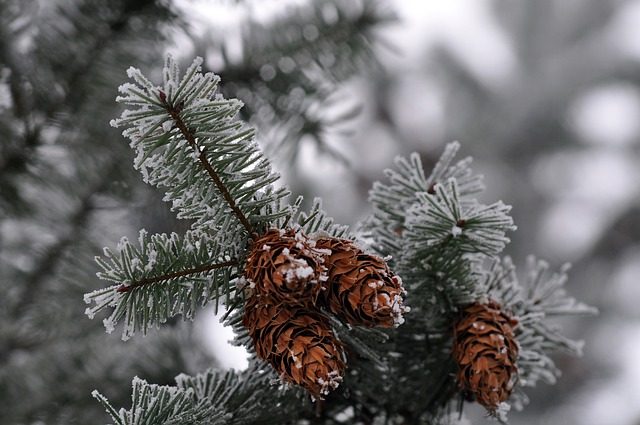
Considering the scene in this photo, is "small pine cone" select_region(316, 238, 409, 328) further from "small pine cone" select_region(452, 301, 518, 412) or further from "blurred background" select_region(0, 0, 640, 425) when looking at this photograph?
"blurred background" select_region(0, 0, 640, 425)

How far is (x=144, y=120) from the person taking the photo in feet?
1.22

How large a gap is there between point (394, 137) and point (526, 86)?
806 millimetres

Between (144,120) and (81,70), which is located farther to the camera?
(81,70)

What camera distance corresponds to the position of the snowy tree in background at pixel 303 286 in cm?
38

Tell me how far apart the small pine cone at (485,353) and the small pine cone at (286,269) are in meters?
0.13

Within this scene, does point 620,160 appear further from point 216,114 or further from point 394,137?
point 216,114

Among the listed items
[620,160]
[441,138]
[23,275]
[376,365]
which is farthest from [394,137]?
[376,365]

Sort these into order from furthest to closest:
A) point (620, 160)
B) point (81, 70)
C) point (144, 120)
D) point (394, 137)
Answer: point (394, 137) → point (620, 160) → point (81, 70) → point (144, 120)

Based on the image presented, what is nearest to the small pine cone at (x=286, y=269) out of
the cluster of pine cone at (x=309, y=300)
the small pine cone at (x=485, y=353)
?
the cluster of pine cone at (x=309, y=300)

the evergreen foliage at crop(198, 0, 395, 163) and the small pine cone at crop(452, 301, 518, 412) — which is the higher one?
the evergreen foliage at crop(198, 0, 395, 163)

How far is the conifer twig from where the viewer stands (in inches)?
14.6

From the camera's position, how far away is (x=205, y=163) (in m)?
0.39

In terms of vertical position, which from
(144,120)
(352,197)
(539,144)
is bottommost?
(144,120)

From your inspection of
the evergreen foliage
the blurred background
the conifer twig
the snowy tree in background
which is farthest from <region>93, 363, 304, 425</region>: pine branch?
the evergreen foliage
